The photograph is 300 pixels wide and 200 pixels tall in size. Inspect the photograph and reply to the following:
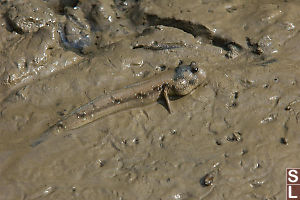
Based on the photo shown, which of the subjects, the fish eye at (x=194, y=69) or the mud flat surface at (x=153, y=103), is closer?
the mud flat surface at (x=153, y=103)

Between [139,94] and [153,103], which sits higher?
[139,94]

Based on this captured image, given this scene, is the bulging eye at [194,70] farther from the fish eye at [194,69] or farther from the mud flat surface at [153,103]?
the mud flat surface at [153,103]

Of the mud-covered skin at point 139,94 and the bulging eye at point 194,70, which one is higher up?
the bulging eye at point 194,70

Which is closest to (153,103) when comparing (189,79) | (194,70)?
(189,79)

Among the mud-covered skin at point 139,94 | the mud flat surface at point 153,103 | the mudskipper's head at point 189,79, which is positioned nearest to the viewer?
the mud flat surface at point 153,103

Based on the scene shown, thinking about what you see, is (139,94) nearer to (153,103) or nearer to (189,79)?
(153,103)

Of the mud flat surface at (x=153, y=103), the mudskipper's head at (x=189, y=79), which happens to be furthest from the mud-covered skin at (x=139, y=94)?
the mud flat surface at (x=153, y=103)

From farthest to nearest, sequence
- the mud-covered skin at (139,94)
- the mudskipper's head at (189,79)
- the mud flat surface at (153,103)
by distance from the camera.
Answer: the mudskipper's head at (189,79)
the mud-covered skin at (139,94)
the mud flat surface at (153,103)

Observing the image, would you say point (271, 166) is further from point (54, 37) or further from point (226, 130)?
point (54, 37)
